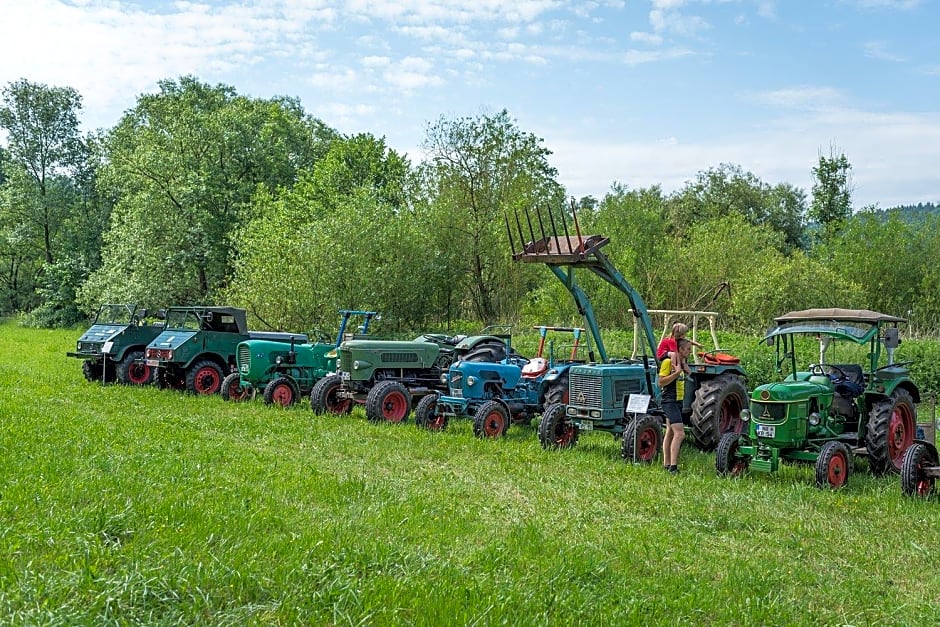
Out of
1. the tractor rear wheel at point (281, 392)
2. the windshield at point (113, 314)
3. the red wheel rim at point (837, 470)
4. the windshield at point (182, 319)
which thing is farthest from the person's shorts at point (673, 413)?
Answer: the windshield at point (113, 314)

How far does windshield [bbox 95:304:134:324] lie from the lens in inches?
743

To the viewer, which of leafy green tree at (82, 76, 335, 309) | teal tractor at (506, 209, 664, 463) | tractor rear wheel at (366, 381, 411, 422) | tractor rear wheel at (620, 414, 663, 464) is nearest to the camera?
tractor rear wheel at (620, 414, 663, 464)

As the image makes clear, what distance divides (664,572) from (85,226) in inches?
1813

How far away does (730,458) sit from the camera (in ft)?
28.9

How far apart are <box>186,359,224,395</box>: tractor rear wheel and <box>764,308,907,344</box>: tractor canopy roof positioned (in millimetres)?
10662

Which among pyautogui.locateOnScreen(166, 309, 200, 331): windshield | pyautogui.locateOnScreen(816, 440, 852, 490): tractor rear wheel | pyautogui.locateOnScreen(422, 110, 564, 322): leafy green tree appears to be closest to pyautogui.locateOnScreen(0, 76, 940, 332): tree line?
pyautogui.locateOnScreen(422, 110, 564, 322): leafy green tree

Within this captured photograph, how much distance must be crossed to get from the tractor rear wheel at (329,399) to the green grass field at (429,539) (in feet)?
11.3

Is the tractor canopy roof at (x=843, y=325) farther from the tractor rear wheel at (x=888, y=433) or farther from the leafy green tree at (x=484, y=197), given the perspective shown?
the leafy green tree at (x=484, y=197)

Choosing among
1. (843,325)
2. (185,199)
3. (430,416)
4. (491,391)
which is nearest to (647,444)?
(843,325)

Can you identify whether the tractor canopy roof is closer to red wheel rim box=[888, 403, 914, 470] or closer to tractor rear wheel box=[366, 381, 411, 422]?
red wheel rim box=[888, 403, 914, 470]

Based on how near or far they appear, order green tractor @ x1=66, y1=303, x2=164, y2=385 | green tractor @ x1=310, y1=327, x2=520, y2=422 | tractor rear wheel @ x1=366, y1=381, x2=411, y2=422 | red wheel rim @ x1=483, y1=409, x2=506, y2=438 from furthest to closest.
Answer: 1. green tractor @ x1=66, y1=303, x2=164, y2=385
2. green tractor @ x1=310, y1=327, x2=520, y2=422
3. tractor rear wheel @ x1=366, y1=381, x2=411, y2=422
4. red wheel rim @ x1=483, y1=409, x2=506, y2=438

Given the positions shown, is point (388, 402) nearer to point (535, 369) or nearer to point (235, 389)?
point (535, 369)

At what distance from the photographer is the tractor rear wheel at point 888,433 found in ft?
29.0

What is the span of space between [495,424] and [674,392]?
319 centimetres
